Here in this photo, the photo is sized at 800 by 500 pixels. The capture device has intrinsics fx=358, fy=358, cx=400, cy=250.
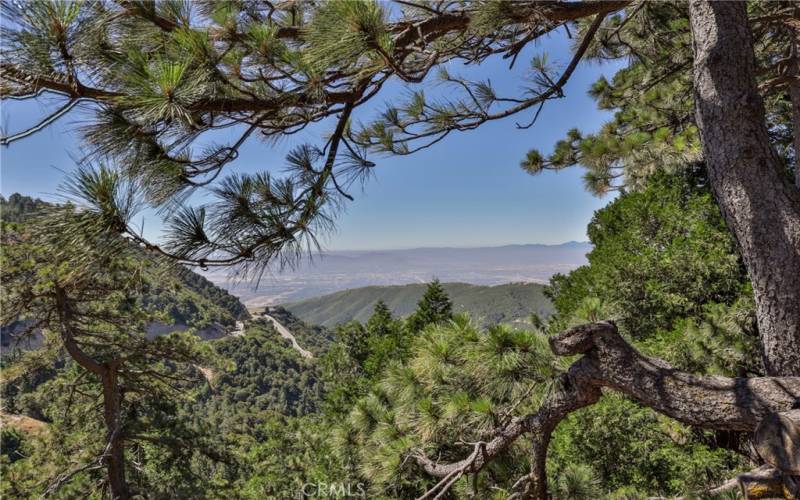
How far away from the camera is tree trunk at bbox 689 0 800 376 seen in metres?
1.20

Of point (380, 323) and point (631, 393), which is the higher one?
point (631, 393)

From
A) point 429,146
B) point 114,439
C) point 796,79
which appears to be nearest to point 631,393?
point 429,146

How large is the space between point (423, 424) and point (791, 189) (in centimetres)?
172

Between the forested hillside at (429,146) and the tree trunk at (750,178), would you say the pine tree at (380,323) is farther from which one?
the tree trunk at (750,178)

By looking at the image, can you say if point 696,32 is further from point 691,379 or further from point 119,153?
point 119,153

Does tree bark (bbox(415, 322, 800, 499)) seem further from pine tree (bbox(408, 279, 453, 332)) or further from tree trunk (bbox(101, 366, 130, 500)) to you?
pine tree (bbox(408, 279, 453, 332))

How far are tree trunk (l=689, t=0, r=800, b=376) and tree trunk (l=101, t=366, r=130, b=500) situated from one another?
5.99 metres

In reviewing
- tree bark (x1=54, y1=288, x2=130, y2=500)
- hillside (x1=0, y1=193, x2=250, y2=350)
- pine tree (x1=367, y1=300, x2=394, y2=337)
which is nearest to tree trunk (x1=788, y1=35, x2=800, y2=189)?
hillside (x1=0, y1=193, x2=250, y2=350)

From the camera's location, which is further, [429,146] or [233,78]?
[429,146]

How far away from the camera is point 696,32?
139 cm

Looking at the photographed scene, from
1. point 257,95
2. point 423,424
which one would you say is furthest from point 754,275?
point 257,95

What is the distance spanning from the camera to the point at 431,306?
12148mm

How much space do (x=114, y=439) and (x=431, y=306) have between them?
8.99m

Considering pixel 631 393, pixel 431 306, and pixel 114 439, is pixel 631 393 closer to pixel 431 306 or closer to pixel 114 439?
pixel 114 439
